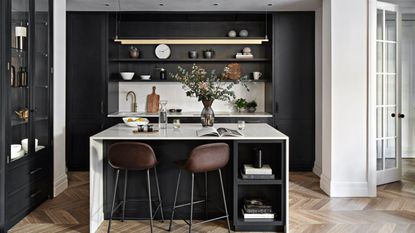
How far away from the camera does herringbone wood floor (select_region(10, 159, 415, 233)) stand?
367cm

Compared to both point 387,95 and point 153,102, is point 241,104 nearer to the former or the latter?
point 153,102

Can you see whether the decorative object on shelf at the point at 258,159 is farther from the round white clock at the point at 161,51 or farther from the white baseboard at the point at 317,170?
the round white clock at the point at 161,51

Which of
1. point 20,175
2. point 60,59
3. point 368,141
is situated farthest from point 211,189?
point 60,59

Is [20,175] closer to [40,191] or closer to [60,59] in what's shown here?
[40,191]

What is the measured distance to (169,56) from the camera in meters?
6.85

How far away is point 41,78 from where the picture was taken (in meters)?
Answer: 4.46

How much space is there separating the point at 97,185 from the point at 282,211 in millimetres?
1742

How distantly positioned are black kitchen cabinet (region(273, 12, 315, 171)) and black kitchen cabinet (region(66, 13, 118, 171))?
110 inches

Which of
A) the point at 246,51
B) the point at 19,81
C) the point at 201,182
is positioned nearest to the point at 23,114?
the point at 19,81

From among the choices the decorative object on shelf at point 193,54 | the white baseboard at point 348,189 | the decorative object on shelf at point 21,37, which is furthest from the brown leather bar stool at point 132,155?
the decorative object on shelf at point 193,54

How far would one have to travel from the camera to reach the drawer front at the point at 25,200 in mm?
3685

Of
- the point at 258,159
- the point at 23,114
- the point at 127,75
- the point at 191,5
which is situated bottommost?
the point at 258,159

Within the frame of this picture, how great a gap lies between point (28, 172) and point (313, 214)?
3035 mm

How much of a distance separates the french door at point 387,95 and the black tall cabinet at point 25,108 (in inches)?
166
